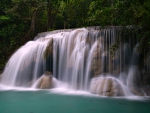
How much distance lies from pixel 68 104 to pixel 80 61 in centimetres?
394

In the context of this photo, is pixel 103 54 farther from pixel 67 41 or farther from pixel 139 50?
pixel 67 41

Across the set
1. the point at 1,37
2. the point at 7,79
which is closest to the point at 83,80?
the point at 7,79

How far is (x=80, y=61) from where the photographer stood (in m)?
11.2

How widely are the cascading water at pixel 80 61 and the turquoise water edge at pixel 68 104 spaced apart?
1.04 m

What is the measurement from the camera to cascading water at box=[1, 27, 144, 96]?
10.4 m

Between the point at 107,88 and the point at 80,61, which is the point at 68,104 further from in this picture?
the point at 80,61

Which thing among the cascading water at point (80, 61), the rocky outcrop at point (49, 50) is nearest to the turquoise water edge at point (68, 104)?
the cascading water at point (80, 61)

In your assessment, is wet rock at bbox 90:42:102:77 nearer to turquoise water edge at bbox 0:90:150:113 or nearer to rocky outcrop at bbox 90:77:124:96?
rocky outcrop at bbox 90:77:124:96

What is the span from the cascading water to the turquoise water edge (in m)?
1.04

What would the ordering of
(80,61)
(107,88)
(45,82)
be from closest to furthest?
(107,88), (45,82), (80,61)

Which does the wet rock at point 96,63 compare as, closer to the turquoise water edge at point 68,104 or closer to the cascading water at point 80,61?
the cascading water at point 80,61

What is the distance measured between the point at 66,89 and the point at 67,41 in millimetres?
3128

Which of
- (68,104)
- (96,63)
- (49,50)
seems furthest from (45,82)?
(68,104)

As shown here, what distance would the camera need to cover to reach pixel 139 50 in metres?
10.1
